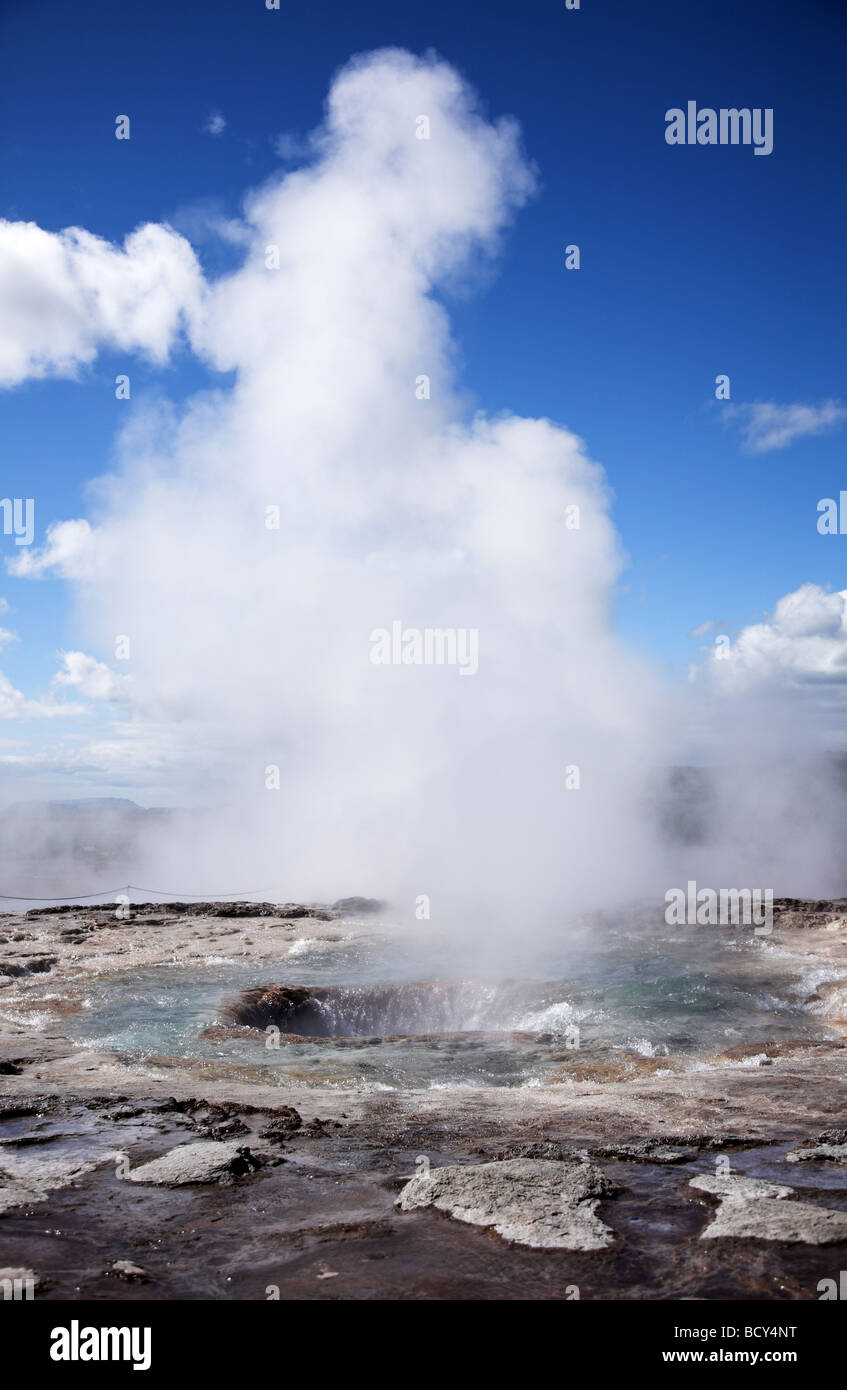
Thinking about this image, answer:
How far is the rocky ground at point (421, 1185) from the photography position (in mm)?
3711

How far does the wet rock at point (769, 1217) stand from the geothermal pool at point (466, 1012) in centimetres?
458

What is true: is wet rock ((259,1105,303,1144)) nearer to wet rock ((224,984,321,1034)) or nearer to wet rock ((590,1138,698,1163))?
wet rock ((590,1138,698,1163))

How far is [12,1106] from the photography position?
666 cm

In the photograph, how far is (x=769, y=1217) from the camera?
4.23 m

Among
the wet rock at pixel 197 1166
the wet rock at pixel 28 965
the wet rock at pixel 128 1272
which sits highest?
the wet rock at pixel 128 1272

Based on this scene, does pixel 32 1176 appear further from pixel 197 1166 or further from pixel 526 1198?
pixel 526 1198

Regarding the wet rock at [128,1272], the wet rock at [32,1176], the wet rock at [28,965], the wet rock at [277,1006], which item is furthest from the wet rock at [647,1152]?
the wet rock at [28,965]

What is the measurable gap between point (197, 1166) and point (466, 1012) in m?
9.53

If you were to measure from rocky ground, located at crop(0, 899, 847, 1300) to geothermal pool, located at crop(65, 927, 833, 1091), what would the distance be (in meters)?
1.16

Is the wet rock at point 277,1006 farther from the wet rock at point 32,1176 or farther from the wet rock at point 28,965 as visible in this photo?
the wet rock at point 32,1176

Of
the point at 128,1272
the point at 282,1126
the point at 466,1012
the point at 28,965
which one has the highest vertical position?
the point at 128,1272

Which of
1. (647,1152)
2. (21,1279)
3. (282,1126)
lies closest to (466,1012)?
(282,1126)

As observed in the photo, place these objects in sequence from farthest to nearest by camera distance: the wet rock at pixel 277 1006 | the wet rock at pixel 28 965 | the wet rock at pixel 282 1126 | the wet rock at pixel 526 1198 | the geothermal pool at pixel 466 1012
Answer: the wet rock at pixel 28 965, the wet rock at pixel 277 1006, the geothermal pool at pixel 466 1012, the wet rock at pixel 282 1126, the wet rock at pixel 526 1198
